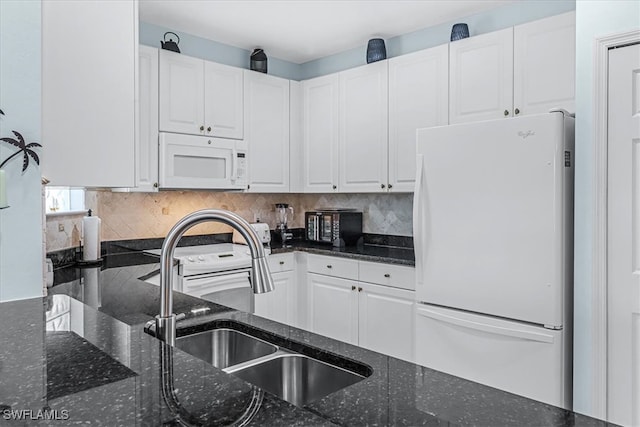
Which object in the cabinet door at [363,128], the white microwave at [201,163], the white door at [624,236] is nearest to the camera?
the white door at [624,236]

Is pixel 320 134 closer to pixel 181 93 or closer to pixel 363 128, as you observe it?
pixel 363 128

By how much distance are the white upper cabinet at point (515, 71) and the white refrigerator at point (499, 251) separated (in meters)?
0.46

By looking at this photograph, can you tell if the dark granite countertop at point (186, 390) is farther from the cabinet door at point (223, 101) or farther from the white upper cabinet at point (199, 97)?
the cabinet door at point (223, 101)

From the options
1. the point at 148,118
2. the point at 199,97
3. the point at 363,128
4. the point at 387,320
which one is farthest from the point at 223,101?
the point at 387,320

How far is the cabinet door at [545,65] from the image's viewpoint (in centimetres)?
254

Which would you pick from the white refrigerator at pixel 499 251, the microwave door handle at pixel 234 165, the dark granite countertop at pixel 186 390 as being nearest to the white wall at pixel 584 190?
the white refrigerator at pixel 499 251

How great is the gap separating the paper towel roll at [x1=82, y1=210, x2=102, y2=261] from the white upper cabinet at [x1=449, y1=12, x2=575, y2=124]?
89.1 inches

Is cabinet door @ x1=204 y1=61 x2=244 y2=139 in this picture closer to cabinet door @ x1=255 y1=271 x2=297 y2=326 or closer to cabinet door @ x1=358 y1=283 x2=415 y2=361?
cabinet door @ x1=255 y1=271 x2=297 y2=326

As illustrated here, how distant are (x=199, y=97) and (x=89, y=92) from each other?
1.67 meters

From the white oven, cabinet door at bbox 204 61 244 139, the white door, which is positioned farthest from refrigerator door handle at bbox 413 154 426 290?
cabinet door at bbox 204 61 244 139

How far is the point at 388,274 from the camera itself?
120 inches

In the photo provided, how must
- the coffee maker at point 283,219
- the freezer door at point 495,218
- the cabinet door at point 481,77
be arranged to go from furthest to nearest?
Answer: the coffee maker at point 283,219
the cabinet door at point 481,77
the freezer door at point 495,218

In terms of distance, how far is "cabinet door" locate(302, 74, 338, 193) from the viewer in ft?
12.3

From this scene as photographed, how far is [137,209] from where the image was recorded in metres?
3.42
